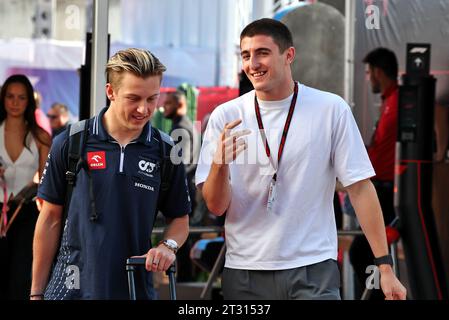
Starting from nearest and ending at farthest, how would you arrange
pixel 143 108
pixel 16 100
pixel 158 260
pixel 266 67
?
1. pixel 158 260
2. pixel 143 108
3. pixel 266 67
4. pixel 16 100

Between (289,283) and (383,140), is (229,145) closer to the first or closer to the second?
(289,283)

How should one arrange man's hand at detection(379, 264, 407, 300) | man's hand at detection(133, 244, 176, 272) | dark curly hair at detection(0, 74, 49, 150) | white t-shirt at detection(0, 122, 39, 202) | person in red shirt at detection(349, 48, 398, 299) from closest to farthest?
man's hand at detection(133, 244, 176, 272), man's hand at detection(379, 264, 407, 300), white t-shirt at detection(0, 122, 39, 202), dark curly hair at detection(0, 74, 49, 150), person in red shirt at detection(349, 48, 398, 299)

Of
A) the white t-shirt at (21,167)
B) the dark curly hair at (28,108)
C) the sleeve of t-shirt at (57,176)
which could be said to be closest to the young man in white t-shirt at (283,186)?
the sleeve of t-shirt at (57,176)

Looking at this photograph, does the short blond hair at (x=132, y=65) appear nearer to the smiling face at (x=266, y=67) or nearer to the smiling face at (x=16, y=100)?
the smiling face at (x=266, y=67)

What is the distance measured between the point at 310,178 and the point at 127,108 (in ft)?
2.79

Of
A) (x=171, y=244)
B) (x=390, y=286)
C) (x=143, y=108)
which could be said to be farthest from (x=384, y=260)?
(x=143, y=108)

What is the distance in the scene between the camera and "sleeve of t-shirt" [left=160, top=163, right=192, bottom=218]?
4.02m

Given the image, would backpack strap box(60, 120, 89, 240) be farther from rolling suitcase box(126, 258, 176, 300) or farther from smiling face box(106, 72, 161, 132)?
rolling suitcase box(126, 258, 176, 300)

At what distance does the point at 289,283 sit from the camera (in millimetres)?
4211

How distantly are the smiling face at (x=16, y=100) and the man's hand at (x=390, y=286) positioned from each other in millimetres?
3389

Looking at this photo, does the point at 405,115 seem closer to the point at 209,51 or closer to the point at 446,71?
the point at 446,71

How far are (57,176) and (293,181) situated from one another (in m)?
0.96

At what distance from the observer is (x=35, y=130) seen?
270 inches

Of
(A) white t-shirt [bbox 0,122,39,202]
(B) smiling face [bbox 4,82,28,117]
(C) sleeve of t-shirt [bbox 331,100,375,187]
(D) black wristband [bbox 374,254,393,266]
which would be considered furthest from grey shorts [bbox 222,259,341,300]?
(B) smiling face [bbox 4,82,28,117]
